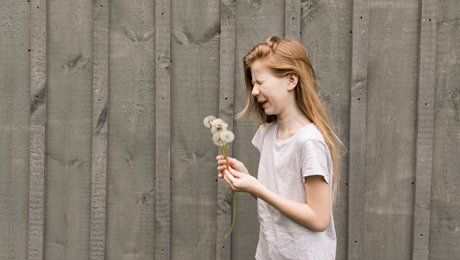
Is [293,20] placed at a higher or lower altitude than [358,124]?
higher

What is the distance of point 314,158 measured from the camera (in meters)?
1.39

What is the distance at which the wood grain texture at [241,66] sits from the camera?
2191 millimetres

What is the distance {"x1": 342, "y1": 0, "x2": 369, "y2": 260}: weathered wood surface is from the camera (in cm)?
213

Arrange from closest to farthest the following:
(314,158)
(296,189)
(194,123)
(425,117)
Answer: (314,158) → (296,189) → (425,117) → (194,123)

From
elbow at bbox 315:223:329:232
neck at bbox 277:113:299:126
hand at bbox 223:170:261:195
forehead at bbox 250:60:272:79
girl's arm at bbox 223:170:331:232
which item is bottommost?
elbow at bbox 315:223:329:232

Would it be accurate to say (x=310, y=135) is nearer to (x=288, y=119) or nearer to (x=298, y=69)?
(x=288, y=119)

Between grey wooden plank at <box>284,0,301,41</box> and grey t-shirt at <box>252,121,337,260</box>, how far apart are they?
0.87 m

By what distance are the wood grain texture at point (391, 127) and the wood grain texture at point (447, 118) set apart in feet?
0.49

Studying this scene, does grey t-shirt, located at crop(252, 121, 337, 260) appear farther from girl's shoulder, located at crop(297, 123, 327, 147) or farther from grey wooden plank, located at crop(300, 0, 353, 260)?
grey wooden plank, located at crop(300, 0, 353, 260)

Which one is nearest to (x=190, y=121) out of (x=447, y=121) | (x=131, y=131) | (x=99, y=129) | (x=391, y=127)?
(x=131, y=131)

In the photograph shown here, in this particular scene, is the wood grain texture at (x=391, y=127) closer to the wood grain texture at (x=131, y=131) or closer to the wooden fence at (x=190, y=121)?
the wooden fence at (x=190, y=121)

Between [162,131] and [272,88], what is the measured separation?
0.98 m

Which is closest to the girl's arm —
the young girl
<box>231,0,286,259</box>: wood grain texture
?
the young girl

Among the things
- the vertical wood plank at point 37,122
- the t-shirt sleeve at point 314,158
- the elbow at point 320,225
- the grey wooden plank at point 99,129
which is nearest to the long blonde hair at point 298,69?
the t-shirt sleeve at point 314,158
